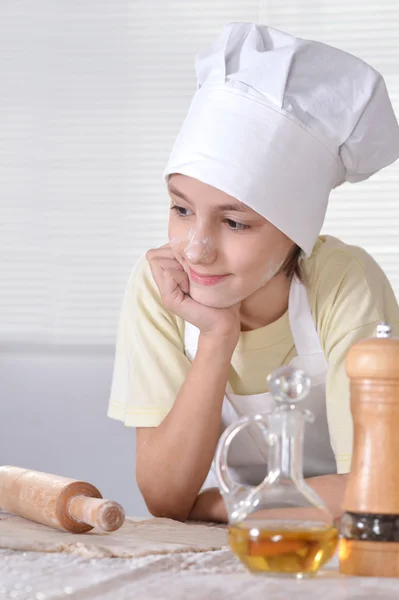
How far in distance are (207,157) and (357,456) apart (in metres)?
0.63

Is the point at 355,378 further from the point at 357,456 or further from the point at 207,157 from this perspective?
the point at 207,157

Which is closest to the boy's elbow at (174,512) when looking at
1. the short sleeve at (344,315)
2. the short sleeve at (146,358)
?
the short sleeve at (146,358)

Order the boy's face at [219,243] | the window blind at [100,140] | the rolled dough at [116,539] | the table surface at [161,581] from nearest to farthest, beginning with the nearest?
the table surface at [161,581] < the rolled dough at [116,539] < the boy's face at [219,243] < the window blind at [100,140]

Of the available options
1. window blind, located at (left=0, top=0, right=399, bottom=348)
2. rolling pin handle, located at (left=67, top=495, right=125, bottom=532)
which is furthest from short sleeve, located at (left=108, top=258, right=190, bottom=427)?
window blind, located at (left=0, top=0, right=399, bottom=348)

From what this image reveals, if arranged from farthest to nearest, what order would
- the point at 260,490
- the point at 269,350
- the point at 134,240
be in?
the point at 134,240 → the point at 269,350 → the point at 260,490

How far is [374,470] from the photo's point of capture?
2.25ft

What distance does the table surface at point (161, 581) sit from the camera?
0.62 metres

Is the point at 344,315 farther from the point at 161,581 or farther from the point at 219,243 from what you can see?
the point at 161,581

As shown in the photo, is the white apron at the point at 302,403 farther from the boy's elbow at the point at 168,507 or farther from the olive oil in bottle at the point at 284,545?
the olive oil in bottle at the point at 284,545

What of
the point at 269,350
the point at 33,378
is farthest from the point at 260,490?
the point at 33,378

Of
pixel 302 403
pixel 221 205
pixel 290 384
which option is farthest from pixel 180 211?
pixel 290 384

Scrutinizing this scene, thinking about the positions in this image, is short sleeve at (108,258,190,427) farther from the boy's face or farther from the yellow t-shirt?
the boy's face

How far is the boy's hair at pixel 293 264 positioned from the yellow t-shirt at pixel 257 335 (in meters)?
0.02

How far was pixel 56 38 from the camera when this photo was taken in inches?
97.2
